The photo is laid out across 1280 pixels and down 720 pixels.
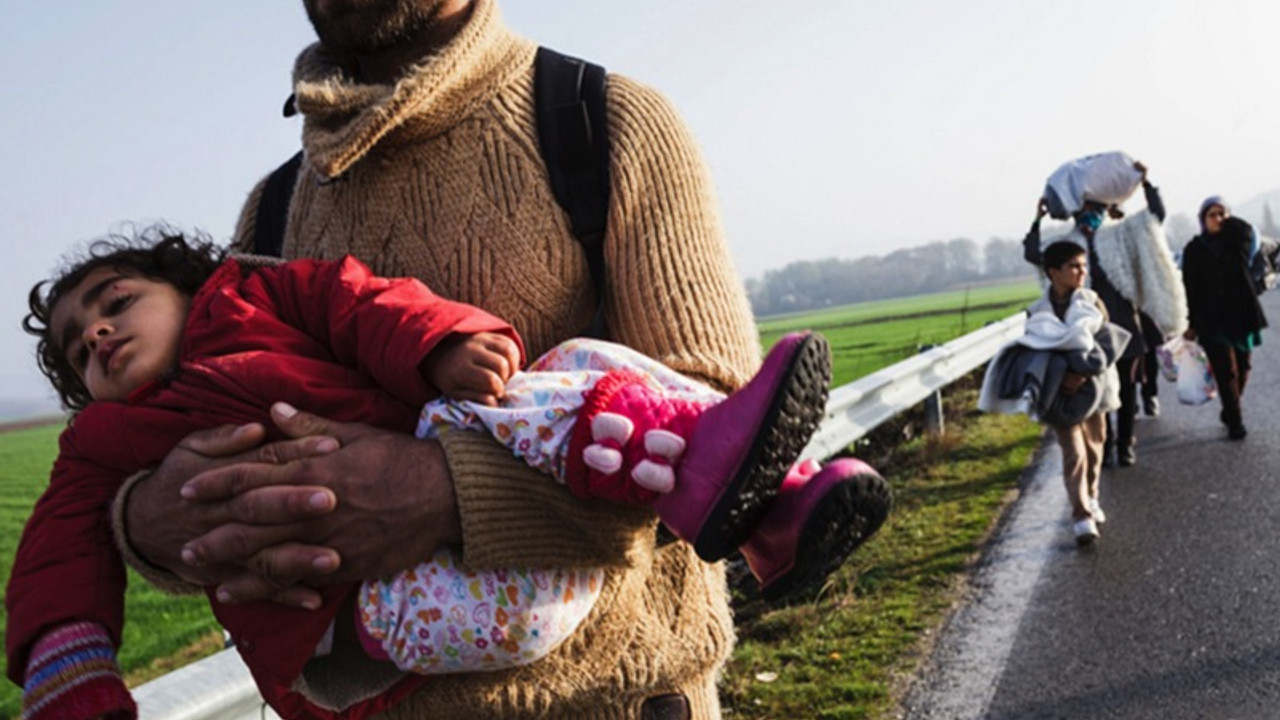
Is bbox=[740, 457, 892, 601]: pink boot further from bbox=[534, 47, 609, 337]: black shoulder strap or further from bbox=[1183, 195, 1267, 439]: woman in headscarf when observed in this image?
bbox=[1183, 195, 1267, 439]: woman in headscarf

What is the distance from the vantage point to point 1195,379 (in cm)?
938

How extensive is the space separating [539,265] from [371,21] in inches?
20.7

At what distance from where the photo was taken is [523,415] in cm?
152

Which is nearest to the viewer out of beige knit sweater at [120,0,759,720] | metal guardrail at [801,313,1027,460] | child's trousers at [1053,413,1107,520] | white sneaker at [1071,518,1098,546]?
beige knit sweater at [120,0,759,720]

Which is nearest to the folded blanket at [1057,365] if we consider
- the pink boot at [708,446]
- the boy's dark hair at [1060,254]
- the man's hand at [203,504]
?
the boy's dark hair at [1060,254]

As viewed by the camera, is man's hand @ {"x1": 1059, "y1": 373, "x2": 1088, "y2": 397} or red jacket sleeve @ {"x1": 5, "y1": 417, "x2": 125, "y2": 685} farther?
man's hand @ {"x1": 1059, "y1": 373, "x2": 1088, "y2": 397}

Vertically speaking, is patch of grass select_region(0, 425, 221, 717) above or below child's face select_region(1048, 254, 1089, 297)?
below

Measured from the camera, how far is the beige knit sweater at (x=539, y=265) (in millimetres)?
1599

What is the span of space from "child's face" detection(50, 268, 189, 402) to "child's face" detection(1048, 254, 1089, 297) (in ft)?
20.9

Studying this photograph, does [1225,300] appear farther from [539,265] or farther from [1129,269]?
[539,265]

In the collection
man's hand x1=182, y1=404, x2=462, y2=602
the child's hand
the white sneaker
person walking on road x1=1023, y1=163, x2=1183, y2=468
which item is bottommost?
the white sneaker

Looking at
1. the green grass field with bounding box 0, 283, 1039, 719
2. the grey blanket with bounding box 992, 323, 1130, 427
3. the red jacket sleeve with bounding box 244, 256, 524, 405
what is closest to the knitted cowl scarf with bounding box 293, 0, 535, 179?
the red jacket sleeve with bounding box 244, 256, 524, 405

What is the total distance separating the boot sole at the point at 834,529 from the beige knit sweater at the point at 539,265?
23 centimetres

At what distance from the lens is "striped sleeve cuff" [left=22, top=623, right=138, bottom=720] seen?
1481 mm
